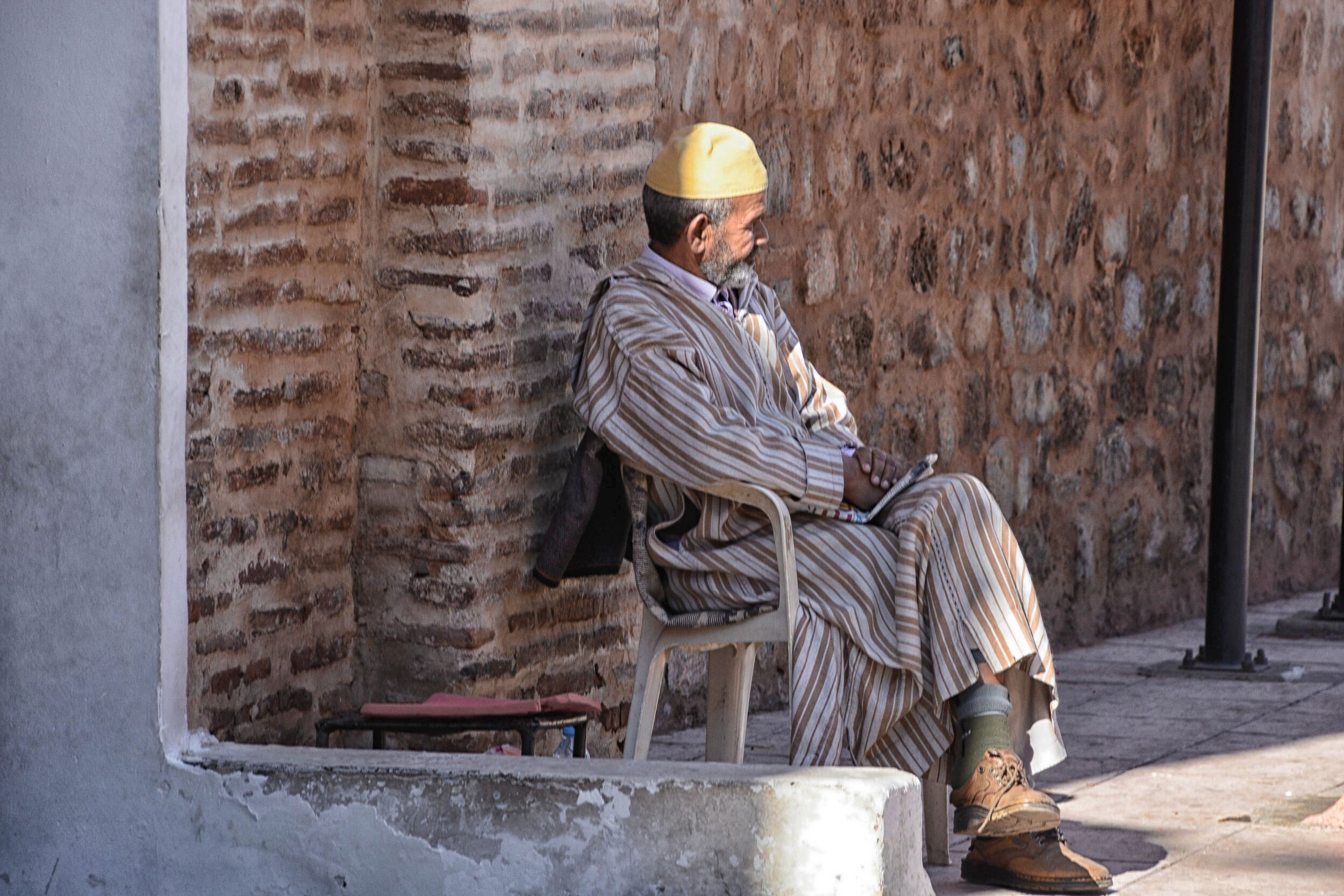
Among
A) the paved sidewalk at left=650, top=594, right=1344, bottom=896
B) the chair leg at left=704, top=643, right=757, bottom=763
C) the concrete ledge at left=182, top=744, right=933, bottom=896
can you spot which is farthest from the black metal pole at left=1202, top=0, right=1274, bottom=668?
the concrete ledge at left=182, top=744, right=933, bottom=896

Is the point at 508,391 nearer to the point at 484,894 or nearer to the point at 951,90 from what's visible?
the point at 484,894

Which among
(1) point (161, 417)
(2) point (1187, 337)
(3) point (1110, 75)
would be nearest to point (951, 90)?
(3) point (1110, 75)

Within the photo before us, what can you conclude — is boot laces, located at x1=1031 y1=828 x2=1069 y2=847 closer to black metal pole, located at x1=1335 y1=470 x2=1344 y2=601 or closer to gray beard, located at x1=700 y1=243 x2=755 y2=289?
gray beard, located at x1=700 y1=243 x2=755 y2=289

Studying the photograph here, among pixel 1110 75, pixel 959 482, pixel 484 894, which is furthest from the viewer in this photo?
pixel 1110 75

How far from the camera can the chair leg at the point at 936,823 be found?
4.05 metres

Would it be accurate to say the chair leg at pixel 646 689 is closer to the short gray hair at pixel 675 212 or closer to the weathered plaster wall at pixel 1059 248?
the short gray hair at pixel 675 212

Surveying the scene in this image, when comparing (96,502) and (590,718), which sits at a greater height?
(96,502)

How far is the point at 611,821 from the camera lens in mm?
3301

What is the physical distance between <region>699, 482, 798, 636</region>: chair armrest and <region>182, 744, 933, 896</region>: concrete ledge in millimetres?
585

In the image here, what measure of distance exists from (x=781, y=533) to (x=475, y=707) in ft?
2.12

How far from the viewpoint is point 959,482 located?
4.04 m

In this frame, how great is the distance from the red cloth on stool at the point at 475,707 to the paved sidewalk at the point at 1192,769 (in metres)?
0.71

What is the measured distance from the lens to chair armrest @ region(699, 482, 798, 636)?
389cm

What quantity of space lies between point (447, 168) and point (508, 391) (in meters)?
0.45
